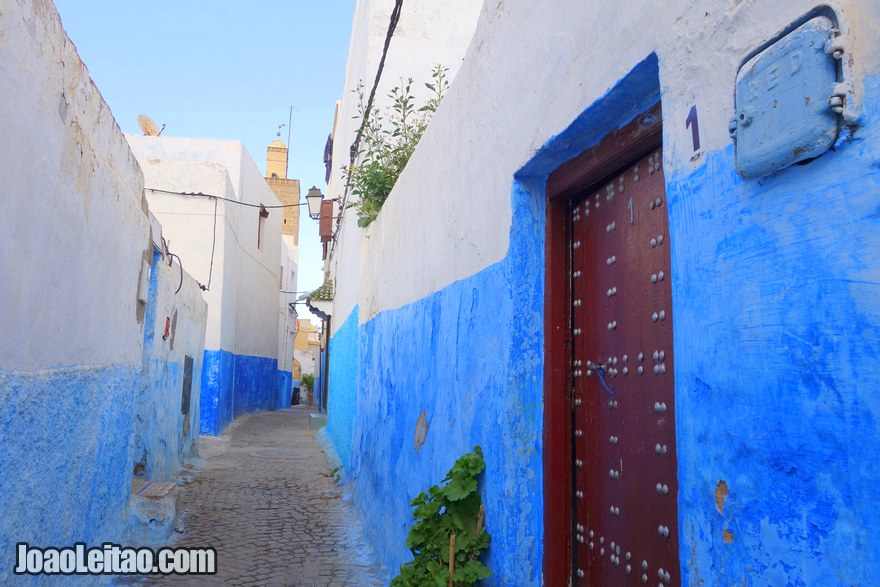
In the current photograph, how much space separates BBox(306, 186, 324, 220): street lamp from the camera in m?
15.5

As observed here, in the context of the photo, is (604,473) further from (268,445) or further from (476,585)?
(268,445)

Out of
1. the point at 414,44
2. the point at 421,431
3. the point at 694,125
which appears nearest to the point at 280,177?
the point at 414,44

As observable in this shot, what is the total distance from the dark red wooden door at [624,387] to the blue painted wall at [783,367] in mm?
364

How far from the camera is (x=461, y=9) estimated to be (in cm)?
961

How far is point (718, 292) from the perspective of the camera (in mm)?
1441

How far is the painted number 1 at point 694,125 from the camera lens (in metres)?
1.56

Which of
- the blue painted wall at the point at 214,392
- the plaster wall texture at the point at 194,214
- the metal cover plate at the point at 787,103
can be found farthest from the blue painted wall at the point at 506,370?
the plaster wall texture at the point at 194,214

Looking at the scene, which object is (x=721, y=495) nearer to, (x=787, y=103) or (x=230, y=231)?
(x=787, y=103)

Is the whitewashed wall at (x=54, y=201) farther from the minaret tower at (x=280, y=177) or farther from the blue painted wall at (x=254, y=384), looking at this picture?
the minaret tower at (x=280, y=177)

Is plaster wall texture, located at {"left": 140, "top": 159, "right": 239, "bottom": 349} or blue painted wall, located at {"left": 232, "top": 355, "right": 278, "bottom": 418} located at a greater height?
plaster wall texture, located at {"left": 140, "top": 159, "right": 239, "bottom": 349}

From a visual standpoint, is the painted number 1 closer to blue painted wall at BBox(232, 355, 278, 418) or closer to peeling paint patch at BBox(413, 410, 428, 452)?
peeling paint patch at BBox(413, 410, 428, 452)

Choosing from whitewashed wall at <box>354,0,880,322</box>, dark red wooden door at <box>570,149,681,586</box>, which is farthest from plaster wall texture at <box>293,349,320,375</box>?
dark red wooden door at <box>570,149,681,586</box>

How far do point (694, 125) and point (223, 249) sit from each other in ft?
48.2

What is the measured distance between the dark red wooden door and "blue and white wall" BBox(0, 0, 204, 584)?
7.28 ft
